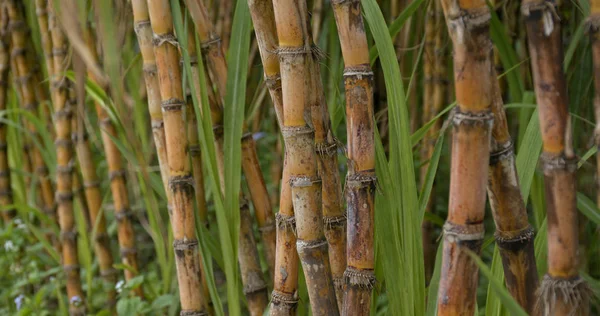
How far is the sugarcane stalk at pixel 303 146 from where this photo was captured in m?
0.58

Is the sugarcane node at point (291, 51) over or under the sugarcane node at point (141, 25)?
under

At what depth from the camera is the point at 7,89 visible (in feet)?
5.12

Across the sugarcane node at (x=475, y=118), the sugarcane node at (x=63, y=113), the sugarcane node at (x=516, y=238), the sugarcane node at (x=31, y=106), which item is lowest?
the sugarcane node at (x=516, y=238)

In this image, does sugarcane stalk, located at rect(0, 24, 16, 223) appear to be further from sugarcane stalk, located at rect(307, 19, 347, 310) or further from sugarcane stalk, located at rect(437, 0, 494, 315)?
sugarcane stalk, located at rect(437, 0, 494, 315)

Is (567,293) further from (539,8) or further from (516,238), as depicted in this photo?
(539,8)

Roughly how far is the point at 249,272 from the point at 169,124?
0.24m

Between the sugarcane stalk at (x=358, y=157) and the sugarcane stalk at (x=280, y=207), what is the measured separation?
8cm

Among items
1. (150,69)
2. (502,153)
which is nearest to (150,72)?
(150,69)

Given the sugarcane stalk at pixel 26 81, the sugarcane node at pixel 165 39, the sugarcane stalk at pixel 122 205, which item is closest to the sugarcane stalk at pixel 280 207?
the sugarcane node at pixel 165 39

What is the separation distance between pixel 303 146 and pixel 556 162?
0.79 ft

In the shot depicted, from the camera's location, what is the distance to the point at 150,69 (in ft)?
2.66

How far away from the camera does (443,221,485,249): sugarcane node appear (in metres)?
0.47

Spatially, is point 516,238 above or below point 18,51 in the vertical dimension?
below

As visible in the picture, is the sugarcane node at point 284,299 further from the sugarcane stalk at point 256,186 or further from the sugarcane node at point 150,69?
the sugarcane node at point 150,69
